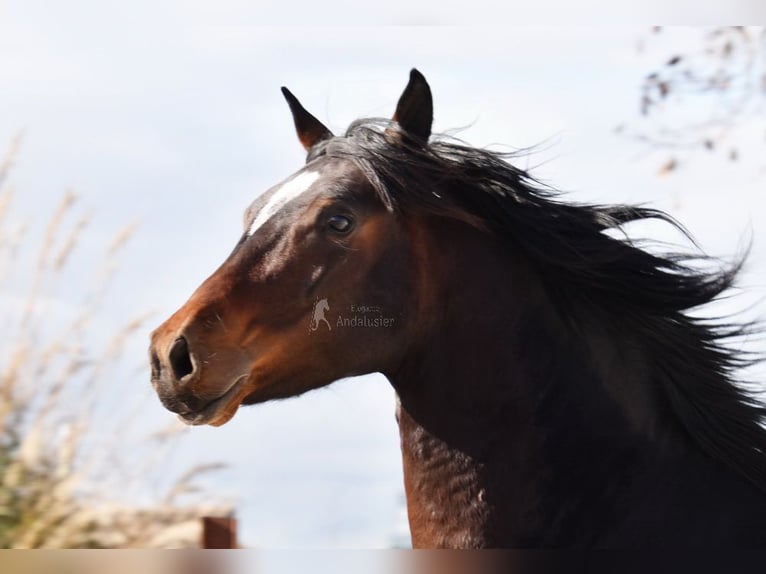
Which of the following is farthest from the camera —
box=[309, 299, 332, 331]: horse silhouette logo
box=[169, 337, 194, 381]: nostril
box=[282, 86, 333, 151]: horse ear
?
box=[282, 86, 333, 151]: horse ear

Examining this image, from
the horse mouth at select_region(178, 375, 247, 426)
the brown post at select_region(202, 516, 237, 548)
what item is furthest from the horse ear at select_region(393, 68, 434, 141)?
the brown post at select_region(202, 516, 237, 548)

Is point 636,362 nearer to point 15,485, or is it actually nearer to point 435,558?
point 435,558

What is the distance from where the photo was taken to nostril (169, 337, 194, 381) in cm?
209

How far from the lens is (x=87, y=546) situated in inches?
97.4

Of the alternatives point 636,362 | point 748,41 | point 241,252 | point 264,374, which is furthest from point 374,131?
point 748,41

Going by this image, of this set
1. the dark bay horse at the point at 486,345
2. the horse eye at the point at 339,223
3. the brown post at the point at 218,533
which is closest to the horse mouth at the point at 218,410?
the dark bay horse at the point at 486,345

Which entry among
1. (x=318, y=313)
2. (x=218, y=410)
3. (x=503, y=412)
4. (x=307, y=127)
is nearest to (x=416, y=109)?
(x=307, y=127)

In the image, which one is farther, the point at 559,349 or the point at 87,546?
the point at 87,546

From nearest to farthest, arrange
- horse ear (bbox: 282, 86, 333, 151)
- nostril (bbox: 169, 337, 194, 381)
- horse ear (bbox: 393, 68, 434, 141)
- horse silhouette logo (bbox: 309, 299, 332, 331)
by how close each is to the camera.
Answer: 1. nostril (bbox: 169, 337, 194, 381)
2. horse silhouette logo (bbox: 309, 299, 332, 331)
3. horse ear (bbox: 393, 68, 434, 141)
4. horse ear (bbox: 282, 86, 333, 151)

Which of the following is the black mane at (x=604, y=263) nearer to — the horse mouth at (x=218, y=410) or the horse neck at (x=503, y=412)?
the horse neck at (x=503, y=412)

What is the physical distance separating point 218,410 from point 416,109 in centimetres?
85

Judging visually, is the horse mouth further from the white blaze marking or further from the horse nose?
the white blaze marking

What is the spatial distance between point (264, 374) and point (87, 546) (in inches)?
28.1

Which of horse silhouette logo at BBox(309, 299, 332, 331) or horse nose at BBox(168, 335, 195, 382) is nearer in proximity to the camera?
horse nose at BBox(168, 335, 195, 382)
